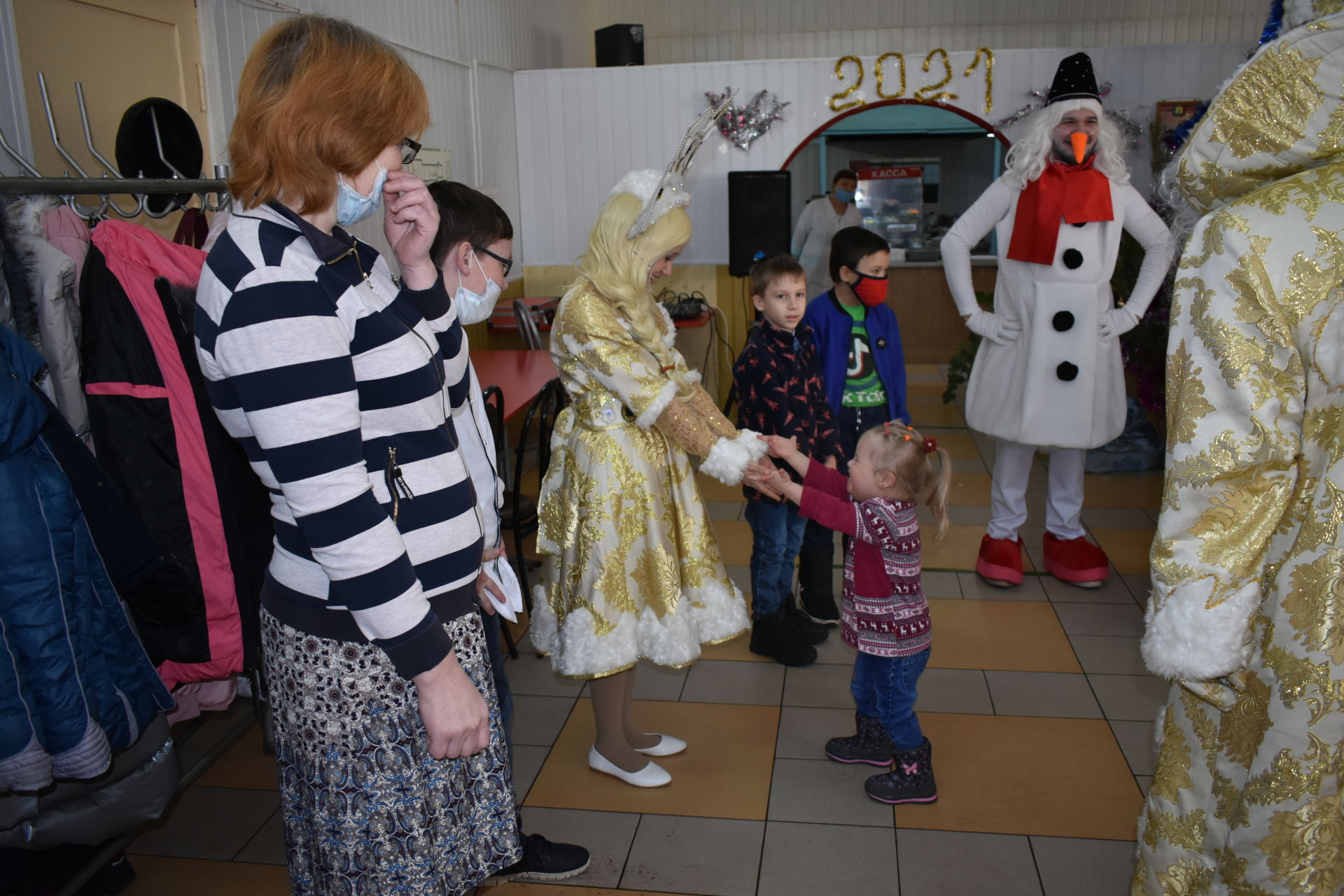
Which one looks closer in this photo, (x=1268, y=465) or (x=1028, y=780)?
(x=1268, y=465)

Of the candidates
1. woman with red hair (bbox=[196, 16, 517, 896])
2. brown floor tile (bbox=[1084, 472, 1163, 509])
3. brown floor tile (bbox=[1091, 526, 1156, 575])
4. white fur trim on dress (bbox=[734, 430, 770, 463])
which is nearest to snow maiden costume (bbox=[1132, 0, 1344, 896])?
woman with red hair (bbox=[196, 16, 517, 896])

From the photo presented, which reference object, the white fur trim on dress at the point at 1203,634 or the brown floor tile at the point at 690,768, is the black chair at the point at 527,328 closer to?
the brown floor tile at the point at 690,768

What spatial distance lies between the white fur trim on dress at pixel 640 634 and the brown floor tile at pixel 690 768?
0.39 m

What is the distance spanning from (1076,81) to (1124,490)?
88.4 inches

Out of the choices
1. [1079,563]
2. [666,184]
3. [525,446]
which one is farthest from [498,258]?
[1079,563]

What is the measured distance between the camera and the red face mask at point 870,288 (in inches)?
124

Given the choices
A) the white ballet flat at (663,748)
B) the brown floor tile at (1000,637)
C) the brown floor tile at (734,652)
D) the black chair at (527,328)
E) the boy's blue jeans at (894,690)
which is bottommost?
the white ballet flat at (663,748)

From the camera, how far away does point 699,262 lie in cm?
648

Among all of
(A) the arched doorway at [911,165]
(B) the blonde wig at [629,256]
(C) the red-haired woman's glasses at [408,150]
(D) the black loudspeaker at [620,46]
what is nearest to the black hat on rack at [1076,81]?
(B) the blonde wig at [629,256]

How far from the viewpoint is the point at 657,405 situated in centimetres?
212

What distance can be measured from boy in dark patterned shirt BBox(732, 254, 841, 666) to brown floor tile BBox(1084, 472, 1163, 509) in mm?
2188

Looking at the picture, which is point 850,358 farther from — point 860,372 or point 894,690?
point 894,690

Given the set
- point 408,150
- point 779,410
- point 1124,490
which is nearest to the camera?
point 408,150

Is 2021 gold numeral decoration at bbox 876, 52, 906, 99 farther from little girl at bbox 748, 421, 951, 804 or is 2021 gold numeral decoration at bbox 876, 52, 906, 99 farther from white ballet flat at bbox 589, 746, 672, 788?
white ballet flat at bbox 589, 746, 672, 788
